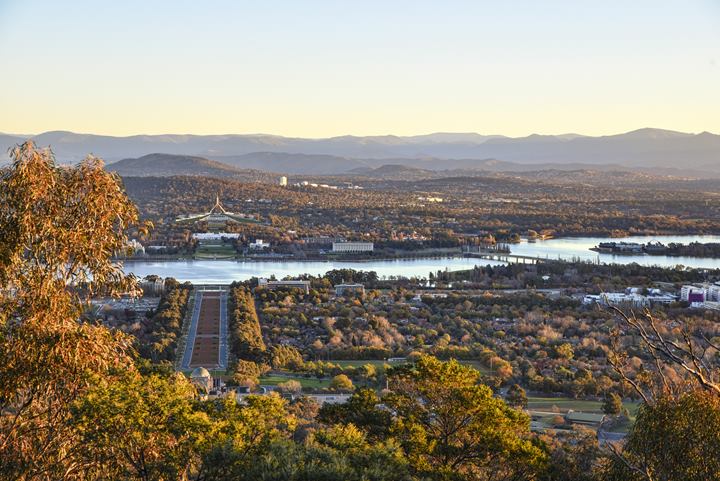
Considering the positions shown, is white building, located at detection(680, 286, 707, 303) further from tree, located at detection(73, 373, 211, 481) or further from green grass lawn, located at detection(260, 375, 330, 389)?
tree, located at detection(73, 373, 211, 481)

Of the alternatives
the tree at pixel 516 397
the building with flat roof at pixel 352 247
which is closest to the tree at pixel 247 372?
the tree at pixel 516 397

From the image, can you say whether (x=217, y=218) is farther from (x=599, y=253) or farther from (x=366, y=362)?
(x=366, y=362)

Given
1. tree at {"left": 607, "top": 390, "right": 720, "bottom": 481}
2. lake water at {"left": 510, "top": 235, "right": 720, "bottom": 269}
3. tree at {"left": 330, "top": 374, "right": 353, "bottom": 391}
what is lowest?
lake water at {"left": 510, "top": 235, "right": 720, "bottom": 269}

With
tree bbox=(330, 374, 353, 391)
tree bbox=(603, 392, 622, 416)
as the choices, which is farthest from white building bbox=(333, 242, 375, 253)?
tree bbox=(603, 392, 622, 416)

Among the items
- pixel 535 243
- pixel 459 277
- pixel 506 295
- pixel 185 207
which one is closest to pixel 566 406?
pixel 506 295

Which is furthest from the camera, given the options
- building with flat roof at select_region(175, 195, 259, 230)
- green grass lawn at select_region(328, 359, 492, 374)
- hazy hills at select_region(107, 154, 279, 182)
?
hazy hills at select_region(107, 154, 279, 182)

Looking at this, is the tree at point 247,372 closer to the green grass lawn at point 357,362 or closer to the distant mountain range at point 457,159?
the green grass lawn at point 357,362

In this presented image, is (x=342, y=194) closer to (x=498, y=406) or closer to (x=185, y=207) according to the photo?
(x=185, y=207)
